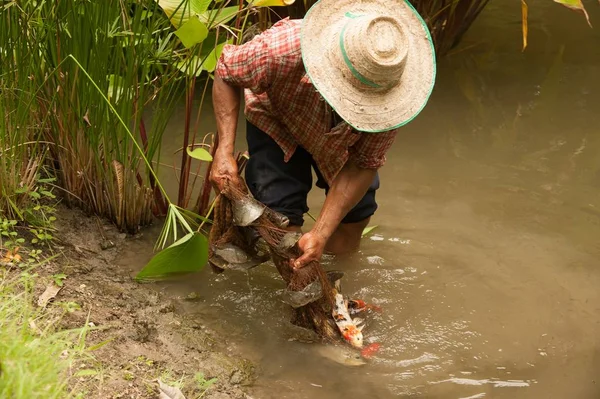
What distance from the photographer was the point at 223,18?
10.0 feet

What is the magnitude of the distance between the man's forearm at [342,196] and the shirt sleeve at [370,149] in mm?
34

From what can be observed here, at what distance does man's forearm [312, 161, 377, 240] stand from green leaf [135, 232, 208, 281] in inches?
16.3

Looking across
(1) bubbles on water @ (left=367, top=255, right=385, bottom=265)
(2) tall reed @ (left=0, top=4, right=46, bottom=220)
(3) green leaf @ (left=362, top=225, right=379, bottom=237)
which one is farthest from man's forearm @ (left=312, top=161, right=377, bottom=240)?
(2) tall reed @ (left=0, top=4, right=46, bottom=220)

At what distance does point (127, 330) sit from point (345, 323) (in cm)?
78

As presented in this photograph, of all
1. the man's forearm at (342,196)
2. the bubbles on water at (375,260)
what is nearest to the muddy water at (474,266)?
the bubbles on water at (375,260)

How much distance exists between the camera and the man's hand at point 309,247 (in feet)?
8.63

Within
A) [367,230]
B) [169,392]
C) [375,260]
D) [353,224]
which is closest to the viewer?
[169,392]

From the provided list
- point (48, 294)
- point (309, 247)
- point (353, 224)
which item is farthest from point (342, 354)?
point (48, 294)

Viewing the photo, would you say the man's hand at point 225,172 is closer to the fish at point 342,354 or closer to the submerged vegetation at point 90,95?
the submerged vegetation at point 90,95

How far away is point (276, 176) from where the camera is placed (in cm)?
294

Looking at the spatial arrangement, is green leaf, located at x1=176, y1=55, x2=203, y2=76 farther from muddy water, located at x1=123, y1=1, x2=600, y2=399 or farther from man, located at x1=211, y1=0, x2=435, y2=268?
muddy water, located at x1=123, y1=1, x2=600, y2=399

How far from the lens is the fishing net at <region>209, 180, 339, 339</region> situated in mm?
2670

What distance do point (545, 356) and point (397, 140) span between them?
1792 millimetres

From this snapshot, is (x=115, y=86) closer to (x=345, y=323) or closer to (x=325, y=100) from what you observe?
(x=325, y=100)
